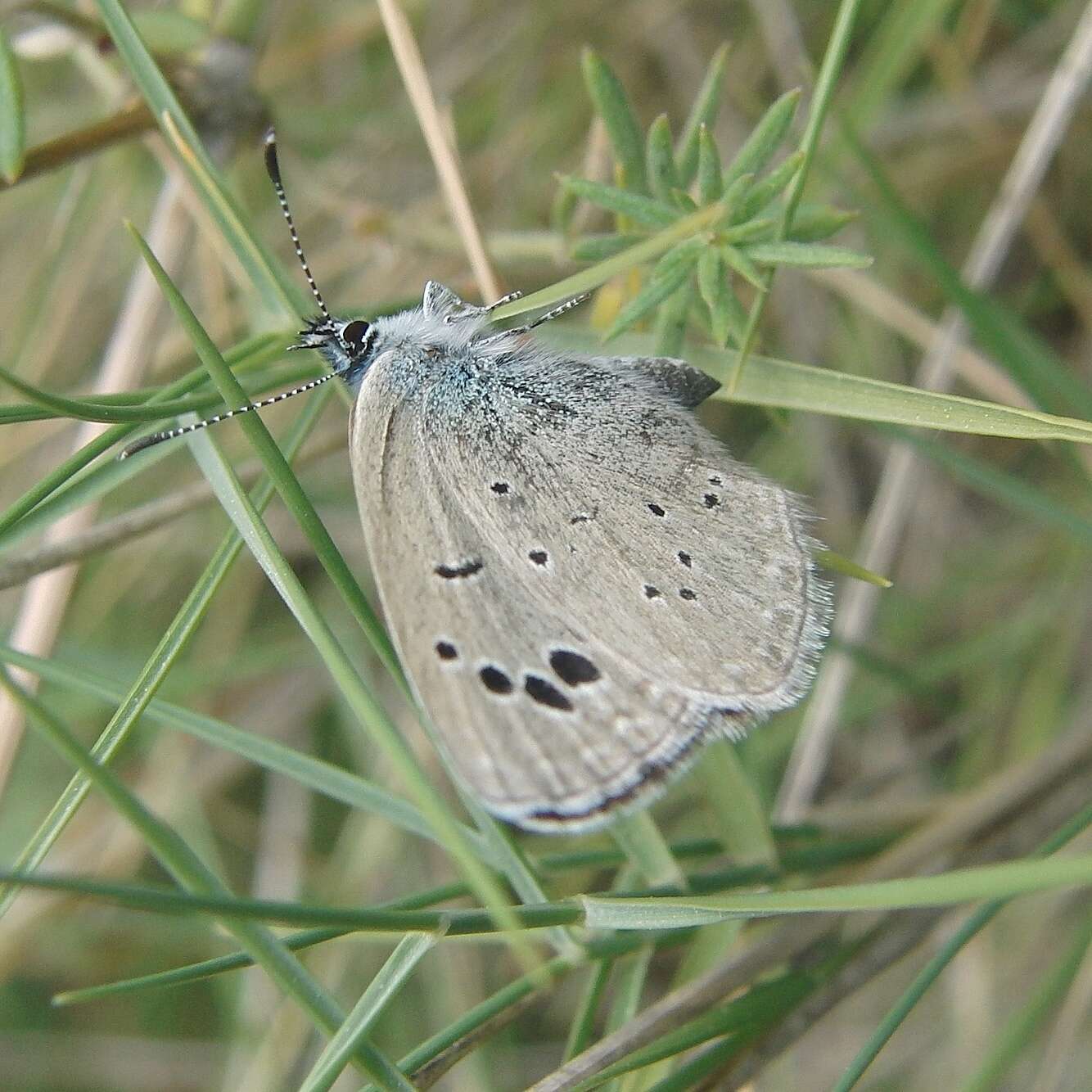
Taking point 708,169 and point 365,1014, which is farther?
point 708,169

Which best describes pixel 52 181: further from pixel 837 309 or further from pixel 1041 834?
pixel 1041 834

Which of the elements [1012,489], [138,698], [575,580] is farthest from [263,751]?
[1012,489]

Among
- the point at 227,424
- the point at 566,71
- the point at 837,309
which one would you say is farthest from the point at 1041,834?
the point at 566,71

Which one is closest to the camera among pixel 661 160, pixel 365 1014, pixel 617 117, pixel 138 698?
pixel 365 1014

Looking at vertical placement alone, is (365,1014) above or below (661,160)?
below

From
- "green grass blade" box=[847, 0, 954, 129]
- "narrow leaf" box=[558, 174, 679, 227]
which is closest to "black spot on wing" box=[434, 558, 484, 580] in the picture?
"narrow leaf" box=[558, 174, 679, 227]

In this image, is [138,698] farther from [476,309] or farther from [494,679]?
[476,309]

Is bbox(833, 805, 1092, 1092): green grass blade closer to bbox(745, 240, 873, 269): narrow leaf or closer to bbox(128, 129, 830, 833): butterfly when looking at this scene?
bbox(128, 129, 830, 833): butterfly
